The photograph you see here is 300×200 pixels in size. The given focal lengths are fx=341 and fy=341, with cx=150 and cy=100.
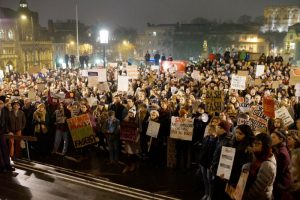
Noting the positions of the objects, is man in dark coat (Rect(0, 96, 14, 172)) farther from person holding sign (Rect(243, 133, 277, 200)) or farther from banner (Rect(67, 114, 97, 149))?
person holding sign (Rect(243, 133, 277, 200))

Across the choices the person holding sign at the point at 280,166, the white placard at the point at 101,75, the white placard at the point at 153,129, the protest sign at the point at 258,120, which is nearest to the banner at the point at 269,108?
the protest sign at the point at 258,120

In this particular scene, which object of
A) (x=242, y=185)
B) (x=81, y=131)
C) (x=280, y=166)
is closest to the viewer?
(x=242, y=185)

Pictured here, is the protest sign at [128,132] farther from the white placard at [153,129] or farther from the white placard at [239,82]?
the white placard at [239,82]

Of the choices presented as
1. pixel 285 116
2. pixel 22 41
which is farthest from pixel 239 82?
pixel 22 41

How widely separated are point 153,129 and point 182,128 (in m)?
0.83

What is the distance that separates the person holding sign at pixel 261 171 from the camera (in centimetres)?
489

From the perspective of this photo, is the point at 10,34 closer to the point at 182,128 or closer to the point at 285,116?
the point at 182,128

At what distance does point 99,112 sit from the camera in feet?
35.8

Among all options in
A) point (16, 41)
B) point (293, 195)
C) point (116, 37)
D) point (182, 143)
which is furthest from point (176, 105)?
point (116, 37)

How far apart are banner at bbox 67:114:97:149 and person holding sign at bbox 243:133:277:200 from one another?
221 inches

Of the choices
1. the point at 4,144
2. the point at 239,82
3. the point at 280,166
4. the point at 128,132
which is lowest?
the point at 4,144

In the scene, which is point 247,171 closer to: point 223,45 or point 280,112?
point 280,112

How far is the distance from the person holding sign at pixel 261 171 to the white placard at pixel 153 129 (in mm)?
4291

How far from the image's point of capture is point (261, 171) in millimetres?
4898
